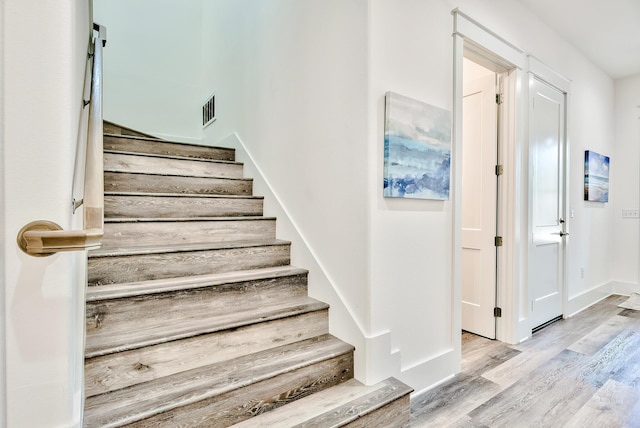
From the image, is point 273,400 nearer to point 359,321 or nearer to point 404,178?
point 359,321

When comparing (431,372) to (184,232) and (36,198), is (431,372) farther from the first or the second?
(36,198)

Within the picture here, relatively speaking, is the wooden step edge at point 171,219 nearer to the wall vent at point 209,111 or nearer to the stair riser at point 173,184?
the stair riser at point 173,184

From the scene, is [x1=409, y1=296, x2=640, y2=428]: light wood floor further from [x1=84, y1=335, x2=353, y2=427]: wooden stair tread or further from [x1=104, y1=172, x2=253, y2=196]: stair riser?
[x1=104, y1=172, x2=253, y2=196]: stair riser

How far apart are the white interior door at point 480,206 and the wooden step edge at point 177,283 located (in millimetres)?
1679

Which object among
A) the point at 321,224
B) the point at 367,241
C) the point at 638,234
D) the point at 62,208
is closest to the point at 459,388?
the point at 367,241

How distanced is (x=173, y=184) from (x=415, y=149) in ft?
5.80

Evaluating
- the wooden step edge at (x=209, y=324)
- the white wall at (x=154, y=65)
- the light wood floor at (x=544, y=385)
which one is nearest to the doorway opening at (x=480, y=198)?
the light wood floor at (x=544, y=385)

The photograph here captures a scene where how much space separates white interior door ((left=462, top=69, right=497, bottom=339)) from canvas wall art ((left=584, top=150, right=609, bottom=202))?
6.03 feet

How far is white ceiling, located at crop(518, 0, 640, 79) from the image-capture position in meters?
2.80

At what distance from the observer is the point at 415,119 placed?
1.88m

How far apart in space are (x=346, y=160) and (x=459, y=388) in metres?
1.55

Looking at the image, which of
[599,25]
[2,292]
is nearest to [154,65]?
[2,292]

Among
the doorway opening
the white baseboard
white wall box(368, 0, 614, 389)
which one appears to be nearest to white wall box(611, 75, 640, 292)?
the doorway opening

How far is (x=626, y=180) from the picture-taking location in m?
4.31
